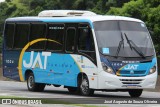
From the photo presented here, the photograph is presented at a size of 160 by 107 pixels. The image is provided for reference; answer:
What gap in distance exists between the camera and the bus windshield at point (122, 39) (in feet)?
70.9

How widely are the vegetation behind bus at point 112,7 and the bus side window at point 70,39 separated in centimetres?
1228

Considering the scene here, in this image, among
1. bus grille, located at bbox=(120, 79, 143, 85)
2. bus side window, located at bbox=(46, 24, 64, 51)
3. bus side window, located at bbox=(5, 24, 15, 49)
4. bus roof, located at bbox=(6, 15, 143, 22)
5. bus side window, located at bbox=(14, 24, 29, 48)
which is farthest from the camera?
bus side window, located at bbox=(5, 24, 15, 49)

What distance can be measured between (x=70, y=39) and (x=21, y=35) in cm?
386

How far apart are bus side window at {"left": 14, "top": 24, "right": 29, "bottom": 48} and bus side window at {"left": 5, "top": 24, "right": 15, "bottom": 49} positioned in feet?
1.07

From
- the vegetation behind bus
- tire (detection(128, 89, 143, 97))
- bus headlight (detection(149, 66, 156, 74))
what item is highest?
bus headlight (detection(149, 66, 156, 74))

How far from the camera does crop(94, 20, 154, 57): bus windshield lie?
70.9ft

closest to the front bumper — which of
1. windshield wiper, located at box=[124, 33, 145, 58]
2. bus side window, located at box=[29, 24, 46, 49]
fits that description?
windshield wiper, located at box=[124, 33, 145, 58]

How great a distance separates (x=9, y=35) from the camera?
27.4 meters

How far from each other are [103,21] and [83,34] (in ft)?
2.86

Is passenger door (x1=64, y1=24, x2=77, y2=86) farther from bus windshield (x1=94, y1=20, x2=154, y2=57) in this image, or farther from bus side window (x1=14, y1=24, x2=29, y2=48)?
bus side window (x1=14, y1=24, x2=29, y2=48)

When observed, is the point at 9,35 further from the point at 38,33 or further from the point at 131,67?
the point at 131,67

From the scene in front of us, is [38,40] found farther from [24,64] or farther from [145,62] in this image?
[145,62]

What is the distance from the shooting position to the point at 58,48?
78.9 feet

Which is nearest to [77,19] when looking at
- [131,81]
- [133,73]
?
[133,73]
